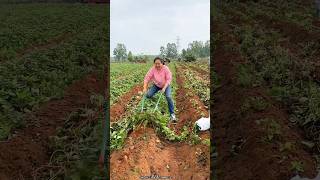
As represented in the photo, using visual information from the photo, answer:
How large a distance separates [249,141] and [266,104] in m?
1.09

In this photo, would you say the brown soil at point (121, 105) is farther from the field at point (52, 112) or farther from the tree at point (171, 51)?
the tree at point (171, 51)

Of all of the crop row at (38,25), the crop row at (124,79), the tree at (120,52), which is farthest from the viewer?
the crop row at (38,25)

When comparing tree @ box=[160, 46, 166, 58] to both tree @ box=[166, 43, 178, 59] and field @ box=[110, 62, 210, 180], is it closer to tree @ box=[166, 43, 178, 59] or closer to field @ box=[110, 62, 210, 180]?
tree @ box=[166, 43, 178, 59]

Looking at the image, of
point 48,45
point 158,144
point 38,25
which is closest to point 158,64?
point 158,144

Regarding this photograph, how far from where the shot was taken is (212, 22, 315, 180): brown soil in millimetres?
6934

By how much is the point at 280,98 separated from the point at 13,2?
31.2 meters

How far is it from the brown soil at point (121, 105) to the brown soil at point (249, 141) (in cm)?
157

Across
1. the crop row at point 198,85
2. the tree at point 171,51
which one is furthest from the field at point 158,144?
the tree at point 171,51

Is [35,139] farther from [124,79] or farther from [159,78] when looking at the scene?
[124,79]

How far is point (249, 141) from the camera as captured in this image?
775 cm

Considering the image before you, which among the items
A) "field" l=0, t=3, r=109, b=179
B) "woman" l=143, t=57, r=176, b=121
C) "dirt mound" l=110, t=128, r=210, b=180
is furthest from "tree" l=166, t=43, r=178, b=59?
"field" l=0, t=3, r=109, b=179

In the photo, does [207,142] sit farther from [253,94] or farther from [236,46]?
[236,46]

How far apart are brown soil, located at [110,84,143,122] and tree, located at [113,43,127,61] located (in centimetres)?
114

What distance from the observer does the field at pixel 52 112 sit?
7.48 meters
